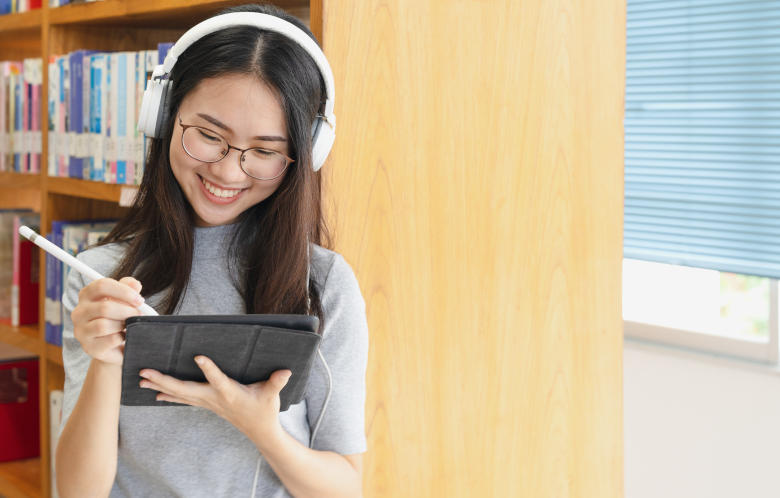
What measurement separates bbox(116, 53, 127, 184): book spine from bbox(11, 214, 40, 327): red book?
649mm

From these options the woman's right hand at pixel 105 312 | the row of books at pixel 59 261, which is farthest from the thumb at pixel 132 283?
the row of books at pixel 59 261

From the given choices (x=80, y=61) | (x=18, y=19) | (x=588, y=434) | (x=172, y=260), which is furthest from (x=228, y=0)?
(x=588, y=434)

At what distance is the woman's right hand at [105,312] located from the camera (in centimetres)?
78

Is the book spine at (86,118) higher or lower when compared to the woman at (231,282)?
higher

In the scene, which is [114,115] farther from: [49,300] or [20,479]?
[20,479]

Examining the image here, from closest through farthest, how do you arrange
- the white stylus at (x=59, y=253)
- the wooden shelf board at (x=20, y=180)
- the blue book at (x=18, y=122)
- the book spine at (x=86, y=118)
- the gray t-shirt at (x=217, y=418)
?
the white stylus at (x=59, y=253) < the gray t-shirt at (x=217, y=418) < the book spine at (x=86, y=118) < the wooden shelf board at (x=20, y=180) < the blue book at (x=18, y=122)

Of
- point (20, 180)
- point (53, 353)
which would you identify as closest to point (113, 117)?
point (20, 180)

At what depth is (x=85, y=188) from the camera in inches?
65.7

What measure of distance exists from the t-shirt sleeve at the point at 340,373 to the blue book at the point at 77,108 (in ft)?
3.25

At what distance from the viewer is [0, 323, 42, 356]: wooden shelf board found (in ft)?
6.29

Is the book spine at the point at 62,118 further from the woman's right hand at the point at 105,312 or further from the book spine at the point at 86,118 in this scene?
the woman's right hand at the point at 105,312

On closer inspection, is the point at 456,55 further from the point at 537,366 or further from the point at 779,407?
the point at 779,407

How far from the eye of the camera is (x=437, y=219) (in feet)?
4.19

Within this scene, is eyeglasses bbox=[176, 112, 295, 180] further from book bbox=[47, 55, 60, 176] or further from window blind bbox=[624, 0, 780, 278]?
window blind bbox=[624, 0, 780, 278]
